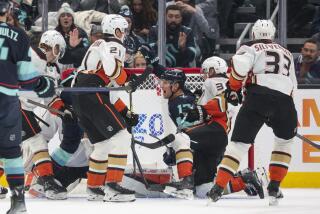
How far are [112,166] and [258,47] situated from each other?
1.25 metres

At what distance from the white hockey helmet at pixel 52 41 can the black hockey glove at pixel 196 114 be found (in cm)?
102

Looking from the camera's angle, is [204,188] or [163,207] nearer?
[163,207]

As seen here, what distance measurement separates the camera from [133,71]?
9078mm

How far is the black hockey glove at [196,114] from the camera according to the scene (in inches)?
334

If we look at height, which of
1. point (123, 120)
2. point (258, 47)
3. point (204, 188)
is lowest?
point (204, 188)

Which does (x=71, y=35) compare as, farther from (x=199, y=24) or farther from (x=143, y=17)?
(x=199, y=24)

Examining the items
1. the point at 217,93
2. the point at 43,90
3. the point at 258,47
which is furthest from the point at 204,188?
the point at 43,90

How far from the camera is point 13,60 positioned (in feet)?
22.0

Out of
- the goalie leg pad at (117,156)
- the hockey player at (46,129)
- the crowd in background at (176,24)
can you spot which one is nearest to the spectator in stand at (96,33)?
the crowd in background at (176,24)

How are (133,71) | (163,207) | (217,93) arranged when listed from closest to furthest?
1. (163,207)
2. (217,93)
3. (133,71)

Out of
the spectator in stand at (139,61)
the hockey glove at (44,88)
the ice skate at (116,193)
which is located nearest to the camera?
the hockey glove at (44,88)

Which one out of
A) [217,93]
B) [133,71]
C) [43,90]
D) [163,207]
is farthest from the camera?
[133,71]

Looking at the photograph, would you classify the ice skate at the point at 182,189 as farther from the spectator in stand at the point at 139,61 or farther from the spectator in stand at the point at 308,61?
the spectator in stand at the point at 308,61

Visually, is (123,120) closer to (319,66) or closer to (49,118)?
(49,118)
